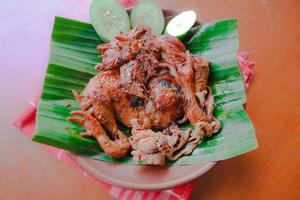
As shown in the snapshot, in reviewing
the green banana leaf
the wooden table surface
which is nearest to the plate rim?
the green banana leaf

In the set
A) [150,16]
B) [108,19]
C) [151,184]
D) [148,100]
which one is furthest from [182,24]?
[151,184]

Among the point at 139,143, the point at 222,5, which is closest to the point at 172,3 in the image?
the point at 222,5

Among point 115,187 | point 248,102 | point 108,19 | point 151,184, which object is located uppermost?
point 108,19

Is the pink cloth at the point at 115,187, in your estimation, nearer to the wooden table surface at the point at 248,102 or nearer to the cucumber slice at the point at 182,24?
the wooden table surface at the point at 248,102

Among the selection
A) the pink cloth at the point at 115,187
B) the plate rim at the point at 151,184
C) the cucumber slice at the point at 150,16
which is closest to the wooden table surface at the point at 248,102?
the pink cloth at the point at 115,187

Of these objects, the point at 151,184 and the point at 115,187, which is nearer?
the point at 151,184

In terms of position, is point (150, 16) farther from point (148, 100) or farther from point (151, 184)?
point (151, 184)
